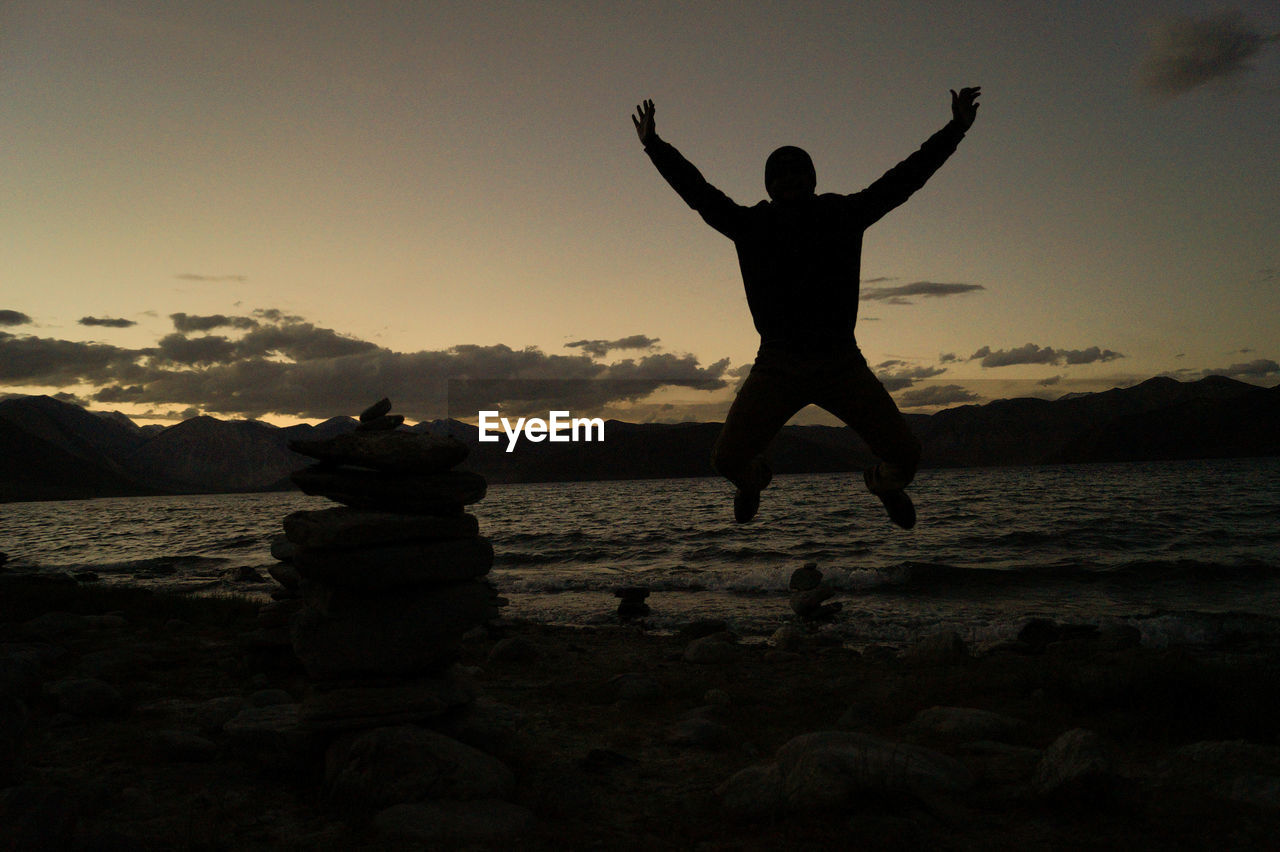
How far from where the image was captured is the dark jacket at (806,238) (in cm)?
553

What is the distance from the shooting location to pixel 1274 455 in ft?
568

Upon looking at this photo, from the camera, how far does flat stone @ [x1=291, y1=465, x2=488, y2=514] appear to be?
7891mm

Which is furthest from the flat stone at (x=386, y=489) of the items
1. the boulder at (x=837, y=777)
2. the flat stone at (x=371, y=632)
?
the boulder at (x=837, y=777)

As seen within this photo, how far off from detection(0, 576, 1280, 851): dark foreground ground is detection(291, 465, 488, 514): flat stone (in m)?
2.34

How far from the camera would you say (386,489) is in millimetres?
7863

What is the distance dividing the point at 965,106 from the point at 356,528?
6.37 m

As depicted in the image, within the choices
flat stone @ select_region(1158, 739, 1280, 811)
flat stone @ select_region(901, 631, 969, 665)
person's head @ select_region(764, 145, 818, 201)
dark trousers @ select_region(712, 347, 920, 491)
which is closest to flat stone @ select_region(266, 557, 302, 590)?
dark trousers @ select_region(712, 347, 920, 491)

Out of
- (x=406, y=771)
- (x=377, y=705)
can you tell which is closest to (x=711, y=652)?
(x=377, y=705)

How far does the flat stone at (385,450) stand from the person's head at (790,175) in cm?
420

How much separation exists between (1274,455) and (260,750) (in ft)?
725

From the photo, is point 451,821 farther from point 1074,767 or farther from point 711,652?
point 711,652

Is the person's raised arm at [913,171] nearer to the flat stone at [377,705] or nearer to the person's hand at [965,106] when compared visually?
the person's hand at [965,106]

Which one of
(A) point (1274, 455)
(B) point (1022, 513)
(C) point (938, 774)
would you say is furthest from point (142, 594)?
(A) point (1274, 455)

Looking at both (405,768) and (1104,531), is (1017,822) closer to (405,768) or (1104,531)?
(405,768)
